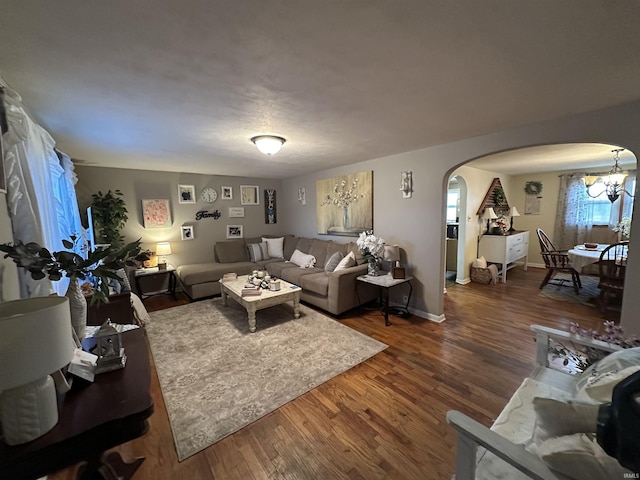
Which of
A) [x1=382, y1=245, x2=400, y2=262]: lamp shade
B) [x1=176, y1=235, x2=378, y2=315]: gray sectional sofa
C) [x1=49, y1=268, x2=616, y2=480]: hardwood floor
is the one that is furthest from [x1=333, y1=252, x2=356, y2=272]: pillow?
[x1=49, y1=268, x2=616, y2=480]: hardwood floor

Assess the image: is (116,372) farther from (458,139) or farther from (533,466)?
(458,139)

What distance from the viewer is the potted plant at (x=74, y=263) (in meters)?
0.99

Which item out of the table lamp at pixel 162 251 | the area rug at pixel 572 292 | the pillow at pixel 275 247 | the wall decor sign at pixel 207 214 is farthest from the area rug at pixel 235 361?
the area rug at pixel 572 292

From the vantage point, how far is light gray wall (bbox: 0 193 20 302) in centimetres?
119

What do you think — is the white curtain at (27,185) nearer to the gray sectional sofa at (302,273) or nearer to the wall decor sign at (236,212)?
the gray sectional sofa at (302,273)

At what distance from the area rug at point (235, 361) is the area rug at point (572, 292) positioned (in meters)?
3.51

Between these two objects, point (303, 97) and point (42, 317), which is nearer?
point (42, 317)

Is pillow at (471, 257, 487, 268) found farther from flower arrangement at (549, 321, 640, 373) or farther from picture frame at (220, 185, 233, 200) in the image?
picture frame at (220, 185, 233, 200)

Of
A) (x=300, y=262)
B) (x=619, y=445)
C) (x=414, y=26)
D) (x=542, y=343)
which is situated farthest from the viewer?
(x=300, y=262)

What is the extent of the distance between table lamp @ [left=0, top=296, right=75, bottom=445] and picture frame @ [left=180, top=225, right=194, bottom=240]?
169 inches

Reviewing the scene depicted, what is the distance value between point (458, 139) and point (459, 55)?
178cm

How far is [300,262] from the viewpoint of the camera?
474cm

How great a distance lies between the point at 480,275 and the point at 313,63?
5.10 m

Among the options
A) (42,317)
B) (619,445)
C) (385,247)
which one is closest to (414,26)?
(619,445)
